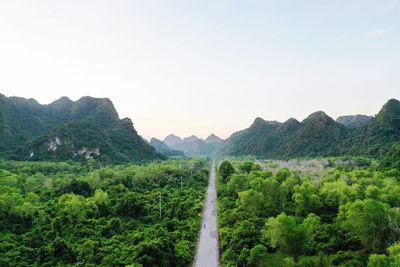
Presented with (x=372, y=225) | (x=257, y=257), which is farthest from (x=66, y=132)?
(x=372, y=225)

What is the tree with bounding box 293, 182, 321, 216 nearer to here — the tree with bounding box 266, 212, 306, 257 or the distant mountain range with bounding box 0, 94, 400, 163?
the tree with bounding box 266, 212, 306, 257

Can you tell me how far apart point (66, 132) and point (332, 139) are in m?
130

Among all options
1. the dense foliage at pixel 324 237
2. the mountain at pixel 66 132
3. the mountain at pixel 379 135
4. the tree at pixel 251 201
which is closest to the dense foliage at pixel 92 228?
the dense foliage at pixel 324 237

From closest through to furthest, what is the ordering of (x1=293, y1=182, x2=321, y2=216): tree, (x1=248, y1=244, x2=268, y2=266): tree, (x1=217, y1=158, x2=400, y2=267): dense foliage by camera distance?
(x1=248, y1=244, x2=268, y2=266): tree, (x1=217, y1=158, x2=400, y2=267): dense foliage, (x1=293, y1=182, x2=321, y2=216): tree

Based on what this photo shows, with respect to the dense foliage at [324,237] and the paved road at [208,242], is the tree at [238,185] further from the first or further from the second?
the dense foliage at [324,237]

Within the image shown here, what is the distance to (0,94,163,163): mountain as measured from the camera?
86312 millimetres

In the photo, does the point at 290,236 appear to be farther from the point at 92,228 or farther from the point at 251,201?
the point at 92,228

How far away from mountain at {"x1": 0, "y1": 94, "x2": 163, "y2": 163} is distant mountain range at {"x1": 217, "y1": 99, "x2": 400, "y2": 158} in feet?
256

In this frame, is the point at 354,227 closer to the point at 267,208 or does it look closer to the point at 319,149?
the point at 267,208

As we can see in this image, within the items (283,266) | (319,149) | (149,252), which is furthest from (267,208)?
(319,149)

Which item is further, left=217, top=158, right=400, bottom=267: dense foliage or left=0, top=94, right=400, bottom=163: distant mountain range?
left=0, top=94, right=400, bottom=163: distant mountain range

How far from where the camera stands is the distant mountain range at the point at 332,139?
9144 cm

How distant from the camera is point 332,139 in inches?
4678

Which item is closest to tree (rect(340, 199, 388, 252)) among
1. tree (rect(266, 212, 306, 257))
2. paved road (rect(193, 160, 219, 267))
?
tree (rect(266, 212, 306, 257))
